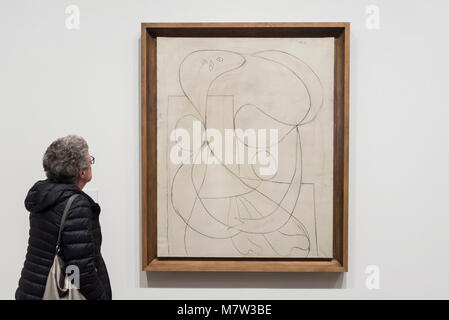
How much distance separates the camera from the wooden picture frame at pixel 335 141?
1367mm

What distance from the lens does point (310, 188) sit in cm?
140

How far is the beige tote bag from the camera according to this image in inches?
42.3

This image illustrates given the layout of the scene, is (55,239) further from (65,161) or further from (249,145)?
(249,145)

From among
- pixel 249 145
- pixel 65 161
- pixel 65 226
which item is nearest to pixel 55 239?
pixel 65 226

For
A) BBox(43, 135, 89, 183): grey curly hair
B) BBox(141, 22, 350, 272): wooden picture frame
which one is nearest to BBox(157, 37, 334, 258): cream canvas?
BBox(141, 22, 350, 272): wooden picture frame

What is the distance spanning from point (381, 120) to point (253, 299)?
2.52ft

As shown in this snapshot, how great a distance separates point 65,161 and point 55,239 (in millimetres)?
213

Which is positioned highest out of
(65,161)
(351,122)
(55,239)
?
(351,122)

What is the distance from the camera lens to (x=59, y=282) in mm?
1074

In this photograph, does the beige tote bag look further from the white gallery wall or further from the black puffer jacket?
the white gallery wall

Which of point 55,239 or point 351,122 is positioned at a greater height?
point 351,122

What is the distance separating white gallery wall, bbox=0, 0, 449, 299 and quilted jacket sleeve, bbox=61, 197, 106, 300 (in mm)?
339

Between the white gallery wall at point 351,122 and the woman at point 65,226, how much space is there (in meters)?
0.28
